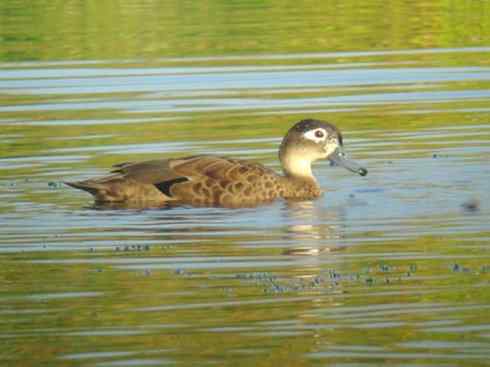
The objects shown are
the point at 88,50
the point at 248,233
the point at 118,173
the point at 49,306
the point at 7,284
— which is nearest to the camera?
the point at 49,306

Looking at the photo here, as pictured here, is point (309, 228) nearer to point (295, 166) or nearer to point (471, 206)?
point (471, 206)

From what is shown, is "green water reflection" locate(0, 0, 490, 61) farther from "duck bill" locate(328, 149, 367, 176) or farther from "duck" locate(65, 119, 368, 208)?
"duck" locate(65, 119, 368, 208)

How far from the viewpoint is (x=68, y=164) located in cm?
1883

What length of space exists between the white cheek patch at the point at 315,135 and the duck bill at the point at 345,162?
0.57ft

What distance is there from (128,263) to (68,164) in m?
5.71

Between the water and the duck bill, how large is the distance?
0.65 ft

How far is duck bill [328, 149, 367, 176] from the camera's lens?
16656 millimetres

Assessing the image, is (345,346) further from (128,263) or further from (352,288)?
(128,263)

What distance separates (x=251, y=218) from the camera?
608 inches

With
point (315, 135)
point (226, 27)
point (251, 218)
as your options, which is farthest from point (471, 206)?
point (226, 27)

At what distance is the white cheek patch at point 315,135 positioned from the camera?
17062 millimetres

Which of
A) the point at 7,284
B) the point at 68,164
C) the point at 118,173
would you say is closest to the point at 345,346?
the point at 7,284

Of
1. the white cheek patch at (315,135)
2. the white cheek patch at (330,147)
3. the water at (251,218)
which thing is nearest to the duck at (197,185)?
the water at (251,218)

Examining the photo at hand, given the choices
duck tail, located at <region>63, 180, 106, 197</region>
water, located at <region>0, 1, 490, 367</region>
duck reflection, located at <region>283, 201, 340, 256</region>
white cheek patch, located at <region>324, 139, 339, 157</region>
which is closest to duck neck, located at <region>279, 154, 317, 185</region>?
white cheek patch, located at <region>324, 139, 339, 157</region>
